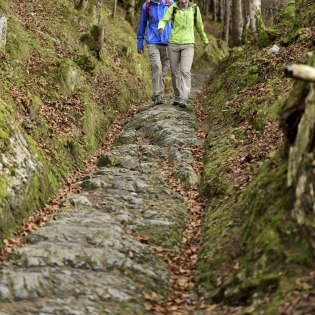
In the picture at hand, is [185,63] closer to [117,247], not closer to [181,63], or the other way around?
[181,63]

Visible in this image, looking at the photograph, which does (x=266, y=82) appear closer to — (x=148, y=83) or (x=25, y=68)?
(x=25, y=68)

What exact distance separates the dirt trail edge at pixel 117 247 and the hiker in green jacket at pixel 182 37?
3.85 metres

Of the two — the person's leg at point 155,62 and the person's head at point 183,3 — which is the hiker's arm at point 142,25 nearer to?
the person's leg at point 155,62

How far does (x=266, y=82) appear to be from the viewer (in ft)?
37.3

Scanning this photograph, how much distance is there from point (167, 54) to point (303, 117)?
9305 mm

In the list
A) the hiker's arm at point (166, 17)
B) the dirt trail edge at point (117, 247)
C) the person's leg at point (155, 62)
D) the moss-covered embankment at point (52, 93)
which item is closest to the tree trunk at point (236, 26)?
the moss-covered embankment at point (52, 93)

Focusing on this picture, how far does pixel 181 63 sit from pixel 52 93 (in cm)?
401

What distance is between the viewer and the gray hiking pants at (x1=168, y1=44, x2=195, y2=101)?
1312 cm

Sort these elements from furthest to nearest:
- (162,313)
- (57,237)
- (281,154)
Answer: (57,237), (281,154), (162,313)

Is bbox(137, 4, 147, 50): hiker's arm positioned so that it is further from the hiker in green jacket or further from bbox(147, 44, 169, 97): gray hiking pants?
the hiker in green jacket

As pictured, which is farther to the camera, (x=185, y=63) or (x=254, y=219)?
(x=185, y=63)

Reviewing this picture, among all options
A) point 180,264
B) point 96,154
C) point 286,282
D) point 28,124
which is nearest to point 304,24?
point 96,154

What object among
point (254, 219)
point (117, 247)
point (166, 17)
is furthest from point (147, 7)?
point (254, 219)

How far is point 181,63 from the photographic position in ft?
43.4
